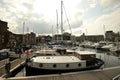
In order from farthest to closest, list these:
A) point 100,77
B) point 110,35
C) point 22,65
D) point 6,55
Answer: point 110,35 < point 6,55 < point 22,65 < point 100,77

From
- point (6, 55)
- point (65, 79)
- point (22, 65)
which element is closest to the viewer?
point (65, 79)

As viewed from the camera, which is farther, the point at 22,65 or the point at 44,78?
the point at 22,65

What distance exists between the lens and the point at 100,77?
60.7 ft

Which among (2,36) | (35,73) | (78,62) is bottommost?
(35,73)

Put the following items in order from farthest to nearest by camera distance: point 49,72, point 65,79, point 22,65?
point 22,65
point 49,72
point 65,79

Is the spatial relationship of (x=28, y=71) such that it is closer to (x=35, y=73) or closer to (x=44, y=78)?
(x=35, y=73)

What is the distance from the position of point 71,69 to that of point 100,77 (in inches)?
334

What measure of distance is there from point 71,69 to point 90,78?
8577 millimetres

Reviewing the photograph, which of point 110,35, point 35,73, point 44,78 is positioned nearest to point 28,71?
point 35,73

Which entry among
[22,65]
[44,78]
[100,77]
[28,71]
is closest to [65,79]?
[44,78]

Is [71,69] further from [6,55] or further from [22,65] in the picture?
[6,55]

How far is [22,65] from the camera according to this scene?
32.8m

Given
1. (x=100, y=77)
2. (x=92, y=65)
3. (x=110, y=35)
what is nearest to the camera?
(x=100, y=77)

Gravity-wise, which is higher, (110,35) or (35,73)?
(110,35)
